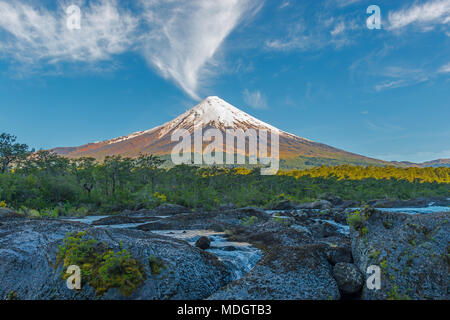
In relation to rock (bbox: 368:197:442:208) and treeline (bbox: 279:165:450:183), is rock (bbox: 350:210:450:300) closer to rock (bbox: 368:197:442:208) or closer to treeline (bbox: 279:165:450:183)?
rock (bbox: 368:197:442:208)

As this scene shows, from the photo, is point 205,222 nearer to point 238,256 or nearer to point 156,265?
point 238,256

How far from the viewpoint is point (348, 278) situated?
6.60m

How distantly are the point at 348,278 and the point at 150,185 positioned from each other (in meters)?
52.1

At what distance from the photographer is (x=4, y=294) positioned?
6730 mm

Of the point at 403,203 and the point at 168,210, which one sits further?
the point at 403,203

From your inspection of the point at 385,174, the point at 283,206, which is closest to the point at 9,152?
the point at 283,206

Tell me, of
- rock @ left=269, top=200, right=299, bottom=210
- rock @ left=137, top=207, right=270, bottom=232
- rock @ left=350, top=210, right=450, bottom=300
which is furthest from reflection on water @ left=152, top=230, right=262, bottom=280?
rock @ left=269, top=200, right=299, bottom=210

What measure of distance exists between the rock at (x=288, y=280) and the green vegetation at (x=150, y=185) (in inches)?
1142

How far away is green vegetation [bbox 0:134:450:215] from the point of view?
38.1 metres

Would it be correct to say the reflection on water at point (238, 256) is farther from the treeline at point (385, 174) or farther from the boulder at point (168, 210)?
the treeline at point (385, 174)

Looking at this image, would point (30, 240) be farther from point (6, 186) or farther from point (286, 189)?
point (286, 189)

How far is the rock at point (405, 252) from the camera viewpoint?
5848 mm
